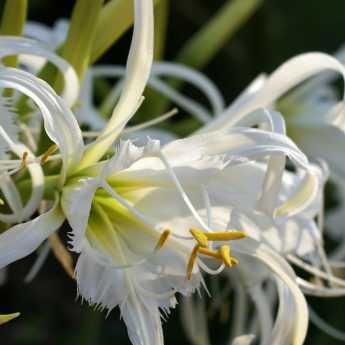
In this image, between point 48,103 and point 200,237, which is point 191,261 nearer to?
point 200,237

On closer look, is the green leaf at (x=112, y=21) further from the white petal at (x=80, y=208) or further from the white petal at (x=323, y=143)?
the white petal at (x=323, y=143)

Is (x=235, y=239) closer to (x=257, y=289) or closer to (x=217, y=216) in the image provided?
(x=217, y=216)

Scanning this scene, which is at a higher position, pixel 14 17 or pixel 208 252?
pixel 14 17

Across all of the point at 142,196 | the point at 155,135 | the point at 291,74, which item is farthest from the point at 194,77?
the point at 142,196

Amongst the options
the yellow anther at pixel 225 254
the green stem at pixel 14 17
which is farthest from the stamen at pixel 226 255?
the green stem at pixel 14 17

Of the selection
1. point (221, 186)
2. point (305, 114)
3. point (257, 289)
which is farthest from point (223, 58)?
point (221, 186)

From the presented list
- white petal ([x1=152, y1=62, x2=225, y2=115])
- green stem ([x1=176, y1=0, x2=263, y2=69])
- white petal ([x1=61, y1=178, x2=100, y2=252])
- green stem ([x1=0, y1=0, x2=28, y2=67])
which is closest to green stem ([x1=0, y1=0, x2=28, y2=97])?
green stem ([x1=0, y1=0, x2=28, y2=67])

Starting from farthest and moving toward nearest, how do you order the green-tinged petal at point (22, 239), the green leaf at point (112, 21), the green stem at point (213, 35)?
the green stem at point (213, 35)
the green leaf at point (112, 21)
the green-tinged petal at point (22, 239)
